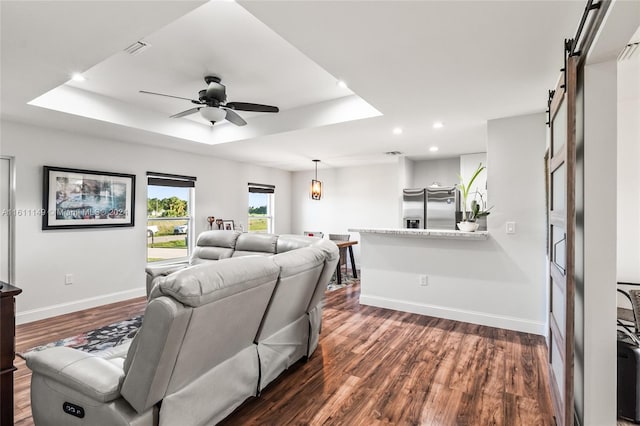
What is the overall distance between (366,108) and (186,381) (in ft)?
9.96

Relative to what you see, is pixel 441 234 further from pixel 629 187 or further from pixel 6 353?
pixel 6 353

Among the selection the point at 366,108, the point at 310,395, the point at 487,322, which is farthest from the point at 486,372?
the point at 366,108

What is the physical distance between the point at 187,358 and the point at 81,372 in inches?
18.7

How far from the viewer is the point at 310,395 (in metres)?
2.23

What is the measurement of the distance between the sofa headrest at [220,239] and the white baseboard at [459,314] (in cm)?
198

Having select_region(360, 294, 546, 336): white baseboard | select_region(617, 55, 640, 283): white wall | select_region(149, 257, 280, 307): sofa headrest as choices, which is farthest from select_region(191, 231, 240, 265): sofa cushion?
select_region(617, 55, 640, 283): white wall

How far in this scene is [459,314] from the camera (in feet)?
12.5

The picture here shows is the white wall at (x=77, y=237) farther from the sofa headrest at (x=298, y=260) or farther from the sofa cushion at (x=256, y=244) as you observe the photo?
the sofa headrest at (x=298, y=260)

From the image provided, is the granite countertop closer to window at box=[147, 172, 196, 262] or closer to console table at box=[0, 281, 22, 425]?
window at box=[147, 172, 196, 262]

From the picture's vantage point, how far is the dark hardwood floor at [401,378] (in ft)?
6.66

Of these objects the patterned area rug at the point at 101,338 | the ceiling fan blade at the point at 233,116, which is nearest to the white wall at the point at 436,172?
the ceiling fan blade at the point at 233,116

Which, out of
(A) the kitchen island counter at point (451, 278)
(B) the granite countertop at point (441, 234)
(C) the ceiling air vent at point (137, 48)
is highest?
(C) the ceiling air vent at point (137, 48)

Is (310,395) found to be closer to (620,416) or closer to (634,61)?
(620,416)

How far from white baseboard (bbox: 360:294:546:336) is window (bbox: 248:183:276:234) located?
11.7 feet
